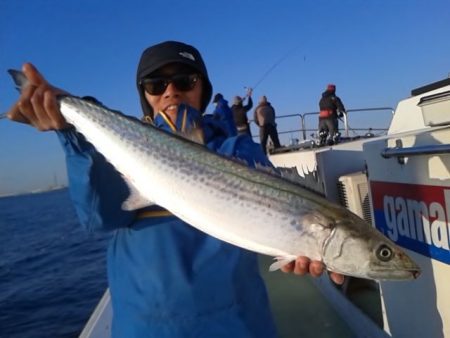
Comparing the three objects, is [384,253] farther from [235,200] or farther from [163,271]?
[163,271]

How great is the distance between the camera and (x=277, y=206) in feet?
6.25

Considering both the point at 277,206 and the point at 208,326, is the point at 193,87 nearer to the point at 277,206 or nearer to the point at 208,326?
the point at 277,206

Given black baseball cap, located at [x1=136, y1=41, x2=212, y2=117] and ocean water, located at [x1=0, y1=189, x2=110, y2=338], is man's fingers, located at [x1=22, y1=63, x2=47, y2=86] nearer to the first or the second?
black baseball cap, located at [x1=136, y1=41, x2=212, y2=117]

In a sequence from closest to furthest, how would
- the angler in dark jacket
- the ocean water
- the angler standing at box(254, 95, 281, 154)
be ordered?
the ocean water
the angler in dark jacket
the angler standing at box(254, 95, 281, 154)

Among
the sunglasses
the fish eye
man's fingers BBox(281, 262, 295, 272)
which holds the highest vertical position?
the sunglasses

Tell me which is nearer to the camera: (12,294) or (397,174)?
(397,174)

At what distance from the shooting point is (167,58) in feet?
8.34

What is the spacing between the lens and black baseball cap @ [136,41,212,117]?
2.54 meters

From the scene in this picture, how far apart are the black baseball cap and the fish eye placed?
1.59 meters

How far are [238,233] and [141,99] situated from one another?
4.62 feet

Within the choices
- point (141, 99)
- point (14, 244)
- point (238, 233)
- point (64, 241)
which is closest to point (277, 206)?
point (238, 233)

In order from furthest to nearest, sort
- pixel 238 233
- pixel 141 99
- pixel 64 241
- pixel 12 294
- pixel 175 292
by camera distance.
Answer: pixel 64 241
pixel 12 294
pixel 141 99
pixel 175 292
pixel 238 233

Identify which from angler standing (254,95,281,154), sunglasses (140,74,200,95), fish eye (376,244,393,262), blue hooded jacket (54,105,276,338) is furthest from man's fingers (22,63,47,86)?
angler standing (254,95,281,154)

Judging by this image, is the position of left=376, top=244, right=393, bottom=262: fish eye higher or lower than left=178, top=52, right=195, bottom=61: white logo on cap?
lower
